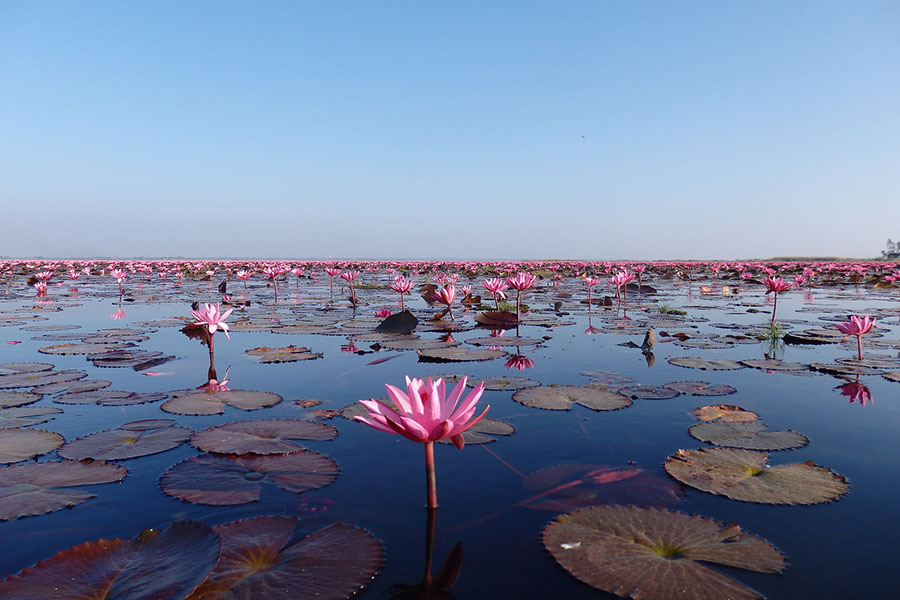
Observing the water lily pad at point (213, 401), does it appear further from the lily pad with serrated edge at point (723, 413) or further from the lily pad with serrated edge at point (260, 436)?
the lily pad with serrated edge at point (723, 413)

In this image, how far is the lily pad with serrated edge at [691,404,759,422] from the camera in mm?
2807

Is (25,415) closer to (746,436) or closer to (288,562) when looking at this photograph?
(288,562)

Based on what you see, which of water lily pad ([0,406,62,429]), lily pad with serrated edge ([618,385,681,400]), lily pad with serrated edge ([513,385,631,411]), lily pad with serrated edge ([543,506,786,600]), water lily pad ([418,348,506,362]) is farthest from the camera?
water lily pad ([418,348,506,362])

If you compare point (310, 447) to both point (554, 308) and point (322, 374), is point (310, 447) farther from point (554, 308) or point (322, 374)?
point (554, 308)

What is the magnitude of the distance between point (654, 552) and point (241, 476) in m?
1.60

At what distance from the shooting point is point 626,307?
963 cm

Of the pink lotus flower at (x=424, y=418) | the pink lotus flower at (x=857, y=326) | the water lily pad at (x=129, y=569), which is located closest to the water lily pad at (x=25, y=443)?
the water lily pad at (x=129, y=569)

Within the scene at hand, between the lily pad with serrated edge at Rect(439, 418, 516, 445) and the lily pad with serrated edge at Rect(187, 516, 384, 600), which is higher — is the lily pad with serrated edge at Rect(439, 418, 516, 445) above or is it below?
below

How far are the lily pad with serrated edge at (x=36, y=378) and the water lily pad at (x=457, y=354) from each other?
110 inches

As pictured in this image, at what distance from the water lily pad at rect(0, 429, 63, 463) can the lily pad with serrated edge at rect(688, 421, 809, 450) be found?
3.21m

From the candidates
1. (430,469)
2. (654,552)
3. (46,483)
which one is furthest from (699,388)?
(46,483)

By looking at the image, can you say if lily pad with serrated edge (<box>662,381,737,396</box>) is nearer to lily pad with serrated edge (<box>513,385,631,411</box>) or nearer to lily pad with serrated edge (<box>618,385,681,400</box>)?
lily pad with serrated edge (<box>618,385,681,400</box>)

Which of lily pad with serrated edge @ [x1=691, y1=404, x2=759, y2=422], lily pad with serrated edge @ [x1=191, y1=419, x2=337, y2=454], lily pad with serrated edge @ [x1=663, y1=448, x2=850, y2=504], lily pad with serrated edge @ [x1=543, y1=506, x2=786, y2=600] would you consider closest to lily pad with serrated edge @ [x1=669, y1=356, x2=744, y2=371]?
lily pad with serrated edge @ [x1=691, y1=404, x2=759, y2=422]

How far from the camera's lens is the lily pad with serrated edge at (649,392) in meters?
3.28
